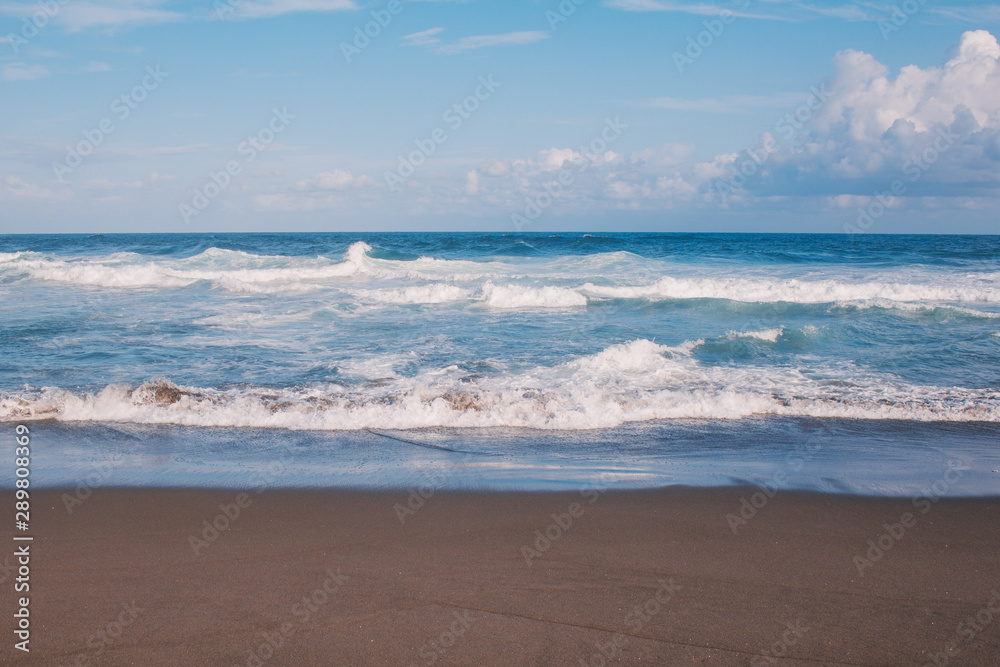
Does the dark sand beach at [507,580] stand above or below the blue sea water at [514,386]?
above

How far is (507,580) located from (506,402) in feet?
12.5

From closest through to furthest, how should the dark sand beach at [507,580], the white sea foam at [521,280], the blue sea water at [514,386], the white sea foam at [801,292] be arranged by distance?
the dark sand beach at [507,580] → the blue sea water at [514,386] → the white sea foam at [801,292] → the white sea foam at [521,280]

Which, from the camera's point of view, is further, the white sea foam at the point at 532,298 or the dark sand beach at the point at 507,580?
the white sea foam at the point at 532,298

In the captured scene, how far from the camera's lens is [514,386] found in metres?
7.92

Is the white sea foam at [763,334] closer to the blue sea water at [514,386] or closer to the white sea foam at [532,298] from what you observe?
the blue sea water at [514,386]

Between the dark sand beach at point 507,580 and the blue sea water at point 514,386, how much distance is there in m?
0.60

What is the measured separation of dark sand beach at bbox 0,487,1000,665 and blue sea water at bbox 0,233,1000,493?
1.97ft

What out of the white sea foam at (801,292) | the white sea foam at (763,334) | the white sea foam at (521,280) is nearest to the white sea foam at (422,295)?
the white sea foam at (521,280)

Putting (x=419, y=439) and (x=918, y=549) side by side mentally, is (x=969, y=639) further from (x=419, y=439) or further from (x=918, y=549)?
(x=419, y=439)

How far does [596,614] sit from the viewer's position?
3.11 meters

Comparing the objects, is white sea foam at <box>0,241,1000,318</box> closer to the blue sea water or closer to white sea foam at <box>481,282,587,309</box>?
white sea foam at <box>481,282,587,309</box>

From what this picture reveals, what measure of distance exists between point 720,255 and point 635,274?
12.4m

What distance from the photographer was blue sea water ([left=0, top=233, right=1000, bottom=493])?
18.0 feet

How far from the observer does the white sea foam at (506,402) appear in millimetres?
6793
